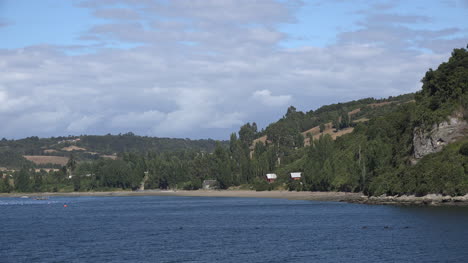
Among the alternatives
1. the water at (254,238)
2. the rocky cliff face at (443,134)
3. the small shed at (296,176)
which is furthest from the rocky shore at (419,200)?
the small shed at (296,176)

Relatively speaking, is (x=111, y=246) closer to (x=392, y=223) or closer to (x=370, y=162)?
(x=392, y=223)

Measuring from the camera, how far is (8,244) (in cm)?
7544

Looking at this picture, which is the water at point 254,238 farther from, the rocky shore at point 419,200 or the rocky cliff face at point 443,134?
the rocky cliff face at point 443,134

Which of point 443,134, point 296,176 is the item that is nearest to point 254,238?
point 443,134

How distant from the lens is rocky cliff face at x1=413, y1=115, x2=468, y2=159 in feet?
394

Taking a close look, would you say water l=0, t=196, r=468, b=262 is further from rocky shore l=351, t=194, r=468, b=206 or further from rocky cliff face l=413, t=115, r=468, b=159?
rocky cliff face l=413, t=115, r=468, b=159

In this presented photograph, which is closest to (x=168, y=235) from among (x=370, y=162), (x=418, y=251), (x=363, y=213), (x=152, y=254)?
(x=152, y=254)

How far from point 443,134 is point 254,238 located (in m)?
60.2

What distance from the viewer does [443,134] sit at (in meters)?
121

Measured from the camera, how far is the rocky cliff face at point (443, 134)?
394 ft

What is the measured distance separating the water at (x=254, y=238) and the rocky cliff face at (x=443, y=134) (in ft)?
58.0

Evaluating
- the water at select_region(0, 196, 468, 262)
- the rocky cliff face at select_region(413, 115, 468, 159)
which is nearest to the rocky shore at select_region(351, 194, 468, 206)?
the water at select_region(0, 196, 468, 262)

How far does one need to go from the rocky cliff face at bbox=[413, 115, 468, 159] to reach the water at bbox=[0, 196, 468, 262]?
17674 mm

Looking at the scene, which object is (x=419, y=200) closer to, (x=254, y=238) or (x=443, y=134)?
(x=443, y=134)
